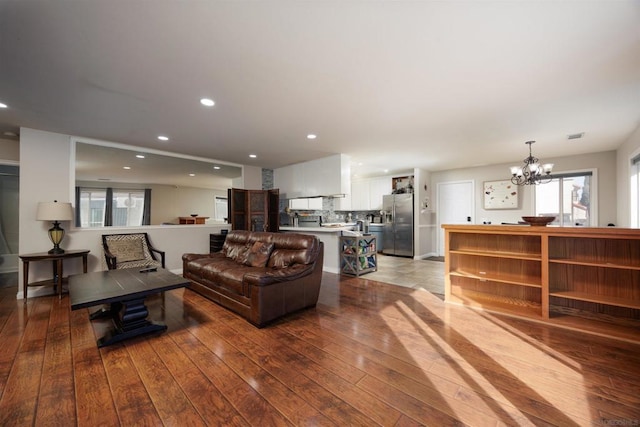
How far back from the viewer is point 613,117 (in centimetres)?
336

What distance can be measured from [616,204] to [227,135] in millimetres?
7403

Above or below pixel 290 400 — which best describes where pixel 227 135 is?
above

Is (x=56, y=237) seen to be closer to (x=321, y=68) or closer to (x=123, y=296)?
(x=123, y=296)

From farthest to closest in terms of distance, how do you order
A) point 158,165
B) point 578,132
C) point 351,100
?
point 158,165, point 578,132, point 351,100

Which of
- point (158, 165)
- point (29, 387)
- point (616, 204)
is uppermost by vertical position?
point (158, 165)

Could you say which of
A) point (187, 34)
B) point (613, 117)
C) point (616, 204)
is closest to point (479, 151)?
point (613, 117)

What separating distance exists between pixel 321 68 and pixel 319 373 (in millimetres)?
2483

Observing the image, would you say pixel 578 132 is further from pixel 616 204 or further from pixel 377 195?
pixel 377 195

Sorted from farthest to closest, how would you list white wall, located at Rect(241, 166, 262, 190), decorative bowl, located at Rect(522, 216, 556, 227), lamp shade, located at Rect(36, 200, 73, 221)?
white wall, located at Rect(241, 166, 262, 190) < lamp shade, located at Rect(36, 200, 73, 221) < decorative bowl, located at Rect(522, 216, 556, 227)

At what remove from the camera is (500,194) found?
6.34 m

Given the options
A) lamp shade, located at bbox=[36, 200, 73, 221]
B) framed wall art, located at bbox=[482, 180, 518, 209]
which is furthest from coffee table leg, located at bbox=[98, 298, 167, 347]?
framed wall art, located at bbox=[482, 180, 518, 209]

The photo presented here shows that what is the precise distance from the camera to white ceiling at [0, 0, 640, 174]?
165cm

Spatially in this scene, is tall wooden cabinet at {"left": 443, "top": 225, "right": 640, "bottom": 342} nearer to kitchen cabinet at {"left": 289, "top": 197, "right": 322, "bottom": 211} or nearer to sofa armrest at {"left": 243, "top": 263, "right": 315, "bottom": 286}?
sofa armrest at {"left": 243, "top": 263, "right": 315, "bottom": 286}

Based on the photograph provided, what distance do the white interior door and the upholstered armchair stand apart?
22.4ft
